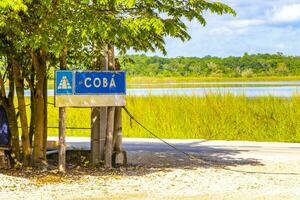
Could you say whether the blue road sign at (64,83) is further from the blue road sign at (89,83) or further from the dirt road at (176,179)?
the dirt road at (176,179)

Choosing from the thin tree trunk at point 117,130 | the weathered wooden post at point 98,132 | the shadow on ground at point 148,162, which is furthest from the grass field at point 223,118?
the weathered wooden post at point 98,132

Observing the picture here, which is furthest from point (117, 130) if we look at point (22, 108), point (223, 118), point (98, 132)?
point (223, 118)

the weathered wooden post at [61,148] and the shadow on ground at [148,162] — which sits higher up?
the weathered wooden post at [61,148]

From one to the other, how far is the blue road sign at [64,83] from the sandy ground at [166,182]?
138cm

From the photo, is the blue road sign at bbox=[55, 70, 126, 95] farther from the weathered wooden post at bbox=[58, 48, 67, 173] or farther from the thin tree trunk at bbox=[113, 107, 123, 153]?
the thin tree trunk at bbox=[113, 107, 123, 153]

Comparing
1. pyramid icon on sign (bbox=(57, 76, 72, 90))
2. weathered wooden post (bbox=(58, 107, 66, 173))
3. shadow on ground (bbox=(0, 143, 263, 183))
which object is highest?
pyramid icon on sign (bbox=(57, 76, 72, 90))

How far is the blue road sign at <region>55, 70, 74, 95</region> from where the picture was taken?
39.6 feet

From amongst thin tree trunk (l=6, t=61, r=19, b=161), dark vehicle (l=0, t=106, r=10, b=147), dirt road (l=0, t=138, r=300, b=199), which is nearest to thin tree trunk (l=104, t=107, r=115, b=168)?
dirt road (l=0, t=138, r=300, b=199)

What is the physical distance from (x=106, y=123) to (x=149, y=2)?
120 inches

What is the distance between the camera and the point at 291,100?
21281mm

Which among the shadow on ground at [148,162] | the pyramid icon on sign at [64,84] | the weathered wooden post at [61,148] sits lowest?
the shadow on ground at [148,162]

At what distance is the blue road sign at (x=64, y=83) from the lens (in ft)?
39.6

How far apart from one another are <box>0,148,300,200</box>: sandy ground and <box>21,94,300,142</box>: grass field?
6613mm

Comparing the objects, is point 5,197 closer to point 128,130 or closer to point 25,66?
point 25,66
